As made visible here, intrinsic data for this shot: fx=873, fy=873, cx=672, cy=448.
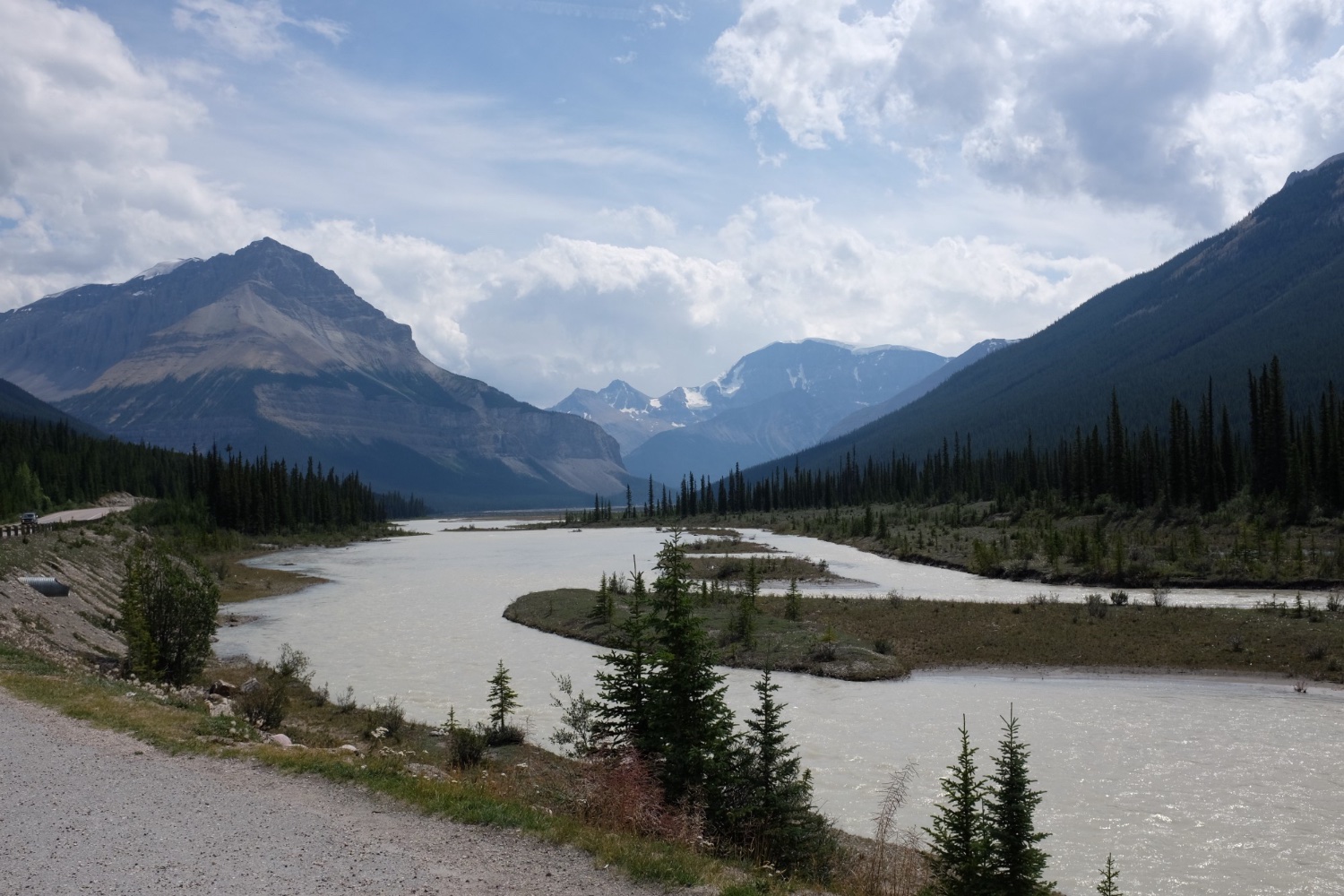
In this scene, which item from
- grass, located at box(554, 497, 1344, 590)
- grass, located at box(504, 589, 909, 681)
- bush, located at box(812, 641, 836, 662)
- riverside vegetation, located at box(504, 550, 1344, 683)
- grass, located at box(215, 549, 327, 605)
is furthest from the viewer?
grass, located at box(215, 549, 327, 605)

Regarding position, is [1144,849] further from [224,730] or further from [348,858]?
[224,730]

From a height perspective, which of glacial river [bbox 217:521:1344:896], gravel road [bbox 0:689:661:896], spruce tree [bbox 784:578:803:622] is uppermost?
gravel road [bbox 0:689:661:896]

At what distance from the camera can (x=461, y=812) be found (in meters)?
11.1

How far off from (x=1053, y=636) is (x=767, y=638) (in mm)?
11020

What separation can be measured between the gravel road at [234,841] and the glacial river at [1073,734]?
8.92 m

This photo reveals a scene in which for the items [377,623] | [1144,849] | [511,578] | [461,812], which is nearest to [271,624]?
[377,623]

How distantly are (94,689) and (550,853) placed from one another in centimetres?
1422

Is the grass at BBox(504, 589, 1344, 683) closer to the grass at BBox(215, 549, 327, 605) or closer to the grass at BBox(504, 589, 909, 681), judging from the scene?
the grass at BBox(504, 589, 909, 681)

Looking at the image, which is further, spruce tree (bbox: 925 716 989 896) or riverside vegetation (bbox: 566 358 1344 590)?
riverside vegetation (bbox: 566 358 1344 590)

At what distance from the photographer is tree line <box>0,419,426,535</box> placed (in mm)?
106438

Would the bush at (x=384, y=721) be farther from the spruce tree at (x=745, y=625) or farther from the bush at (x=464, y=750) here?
the spruce tree at (x=745, y=625)

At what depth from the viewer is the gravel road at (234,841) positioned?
28.9 ft

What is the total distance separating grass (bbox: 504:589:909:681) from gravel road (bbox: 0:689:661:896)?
15.8 meters

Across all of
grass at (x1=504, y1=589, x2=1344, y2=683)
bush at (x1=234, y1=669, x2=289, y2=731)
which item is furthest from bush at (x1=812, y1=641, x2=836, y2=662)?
bush at (x1=234, y1=669, x2=289, y2=731)
